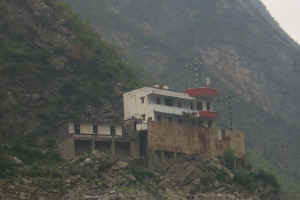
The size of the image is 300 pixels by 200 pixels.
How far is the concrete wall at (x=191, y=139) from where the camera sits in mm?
84312

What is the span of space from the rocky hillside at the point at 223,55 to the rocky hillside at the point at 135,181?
57962 millimetres

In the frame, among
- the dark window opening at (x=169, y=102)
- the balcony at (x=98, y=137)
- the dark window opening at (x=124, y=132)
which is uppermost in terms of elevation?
the dark window opening at (x=169, y=102)

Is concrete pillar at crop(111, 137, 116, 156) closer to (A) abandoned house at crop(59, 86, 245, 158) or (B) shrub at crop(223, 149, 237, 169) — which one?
(A) abandoned house at crop(59, 86, 245, 158)

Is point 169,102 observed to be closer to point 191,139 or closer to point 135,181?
point 191,139

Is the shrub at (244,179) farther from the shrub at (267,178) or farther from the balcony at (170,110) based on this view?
the balcony at (170,110)

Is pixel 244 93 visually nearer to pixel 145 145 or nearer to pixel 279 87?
pixel 279 87

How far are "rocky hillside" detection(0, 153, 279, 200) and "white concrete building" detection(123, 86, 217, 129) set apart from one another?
7.37 metres

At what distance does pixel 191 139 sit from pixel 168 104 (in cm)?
666

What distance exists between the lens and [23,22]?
10012cm

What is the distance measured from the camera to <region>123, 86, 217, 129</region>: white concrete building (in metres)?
89.8

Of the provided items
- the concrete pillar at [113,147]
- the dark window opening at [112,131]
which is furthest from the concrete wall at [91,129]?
the concrete pillar at [113,147]

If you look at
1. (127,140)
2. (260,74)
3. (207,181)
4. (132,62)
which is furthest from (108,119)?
(260,74)

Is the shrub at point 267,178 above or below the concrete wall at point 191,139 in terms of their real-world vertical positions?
below

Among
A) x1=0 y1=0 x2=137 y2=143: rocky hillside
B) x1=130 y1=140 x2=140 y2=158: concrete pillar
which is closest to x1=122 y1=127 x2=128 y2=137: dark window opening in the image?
x1=130 y1=140 x2=140 y2=158: concrete pillar
